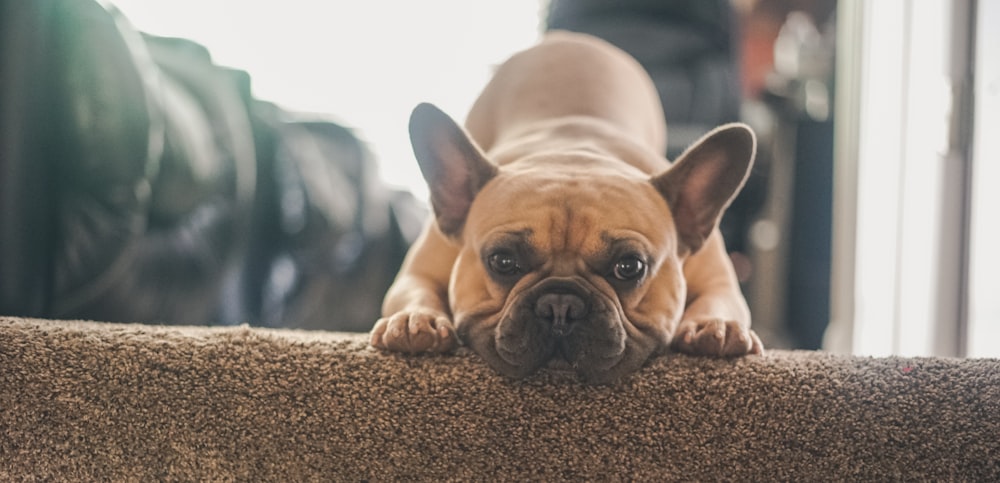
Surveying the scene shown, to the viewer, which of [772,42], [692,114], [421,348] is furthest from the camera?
[772,42]

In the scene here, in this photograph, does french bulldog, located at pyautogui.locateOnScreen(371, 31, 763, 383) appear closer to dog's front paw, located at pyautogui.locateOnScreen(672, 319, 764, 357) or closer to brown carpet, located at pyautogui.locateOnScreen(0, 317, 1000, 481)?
dog's front paw, located at pyautogui.locateOnScreen(672, 319, 764, 357)

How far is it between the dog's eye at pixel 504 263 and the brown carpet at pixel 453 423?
313 millimetres

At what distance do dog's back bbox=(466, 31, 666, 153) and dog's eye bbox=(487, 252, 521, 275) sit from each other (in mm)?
756

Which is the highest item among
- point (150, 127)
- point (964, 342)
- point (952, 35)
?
point (952, 35)

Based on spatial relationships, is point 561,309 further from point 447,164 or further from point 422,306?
point 447,164

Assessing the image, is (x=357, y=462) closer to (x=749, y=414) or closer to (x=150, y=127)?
(x=749, y=414)

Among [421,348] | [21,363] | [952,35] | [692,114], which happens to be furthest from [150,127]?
[692,114]

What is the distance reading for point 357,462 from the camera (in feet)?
4.16

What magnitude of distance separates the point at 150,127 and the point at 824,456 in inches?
58.7

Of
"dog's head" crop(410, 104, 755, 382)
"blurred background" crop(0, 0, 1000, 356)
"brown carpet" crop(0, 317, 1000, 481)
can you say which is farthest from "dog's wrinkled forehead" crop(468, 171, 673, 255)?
"blurred background" crop(0, 0, 1000, 356)

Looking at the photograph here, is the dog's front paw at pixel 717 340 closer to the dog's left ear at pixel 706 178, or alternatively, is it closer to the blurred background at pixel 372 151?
the dog's left ear at pixel 706 178

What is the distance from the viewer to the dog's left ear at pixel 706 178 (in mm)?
1669

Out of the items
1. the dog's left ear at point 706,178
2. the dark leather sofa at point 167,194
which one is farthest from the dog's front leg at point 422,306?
the dark leather sofa at point 167,194

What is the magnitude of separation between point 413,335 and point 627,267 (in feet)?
1.32
